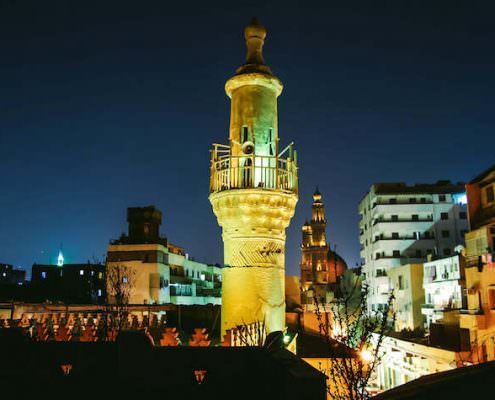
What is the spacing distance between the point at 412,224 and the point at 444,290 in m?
21.6

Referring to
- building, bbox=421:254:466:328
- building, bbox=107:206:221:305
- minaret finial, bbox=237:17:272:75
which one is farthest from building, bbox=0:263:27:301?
minaret finial, bbox=237:17:272:75

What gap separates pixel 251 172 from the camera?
44.7 feet

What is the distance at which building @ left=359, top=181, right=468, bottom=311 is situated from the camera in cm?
6012

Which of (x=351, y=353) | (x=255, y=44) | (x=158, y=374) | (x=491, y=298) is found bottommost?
(x=351, y=353)

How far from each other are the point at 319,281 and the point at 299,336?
86.2 meters

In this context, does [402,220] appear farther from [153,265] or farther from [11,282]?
[11,282]

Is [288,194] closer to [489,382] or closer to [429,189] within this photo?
[489,382]

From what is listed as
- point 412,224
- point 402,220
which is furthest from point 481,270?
point 402,220

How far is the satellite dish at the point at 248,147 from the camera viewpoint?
13914 mm

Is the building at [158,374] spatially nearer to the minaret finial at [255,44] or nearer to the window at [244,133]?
the window at [244,133]

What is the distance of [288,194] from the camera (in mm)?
13758

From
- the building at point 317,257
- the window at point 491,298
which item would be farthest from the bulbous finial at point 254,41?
the building at point 317,257

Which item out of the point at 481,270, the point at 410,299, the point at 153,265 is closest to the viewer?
the point at 481,270

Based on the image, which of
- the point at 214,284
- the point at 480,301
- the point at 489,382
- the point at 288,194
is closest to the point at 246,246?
the point at 288,194
